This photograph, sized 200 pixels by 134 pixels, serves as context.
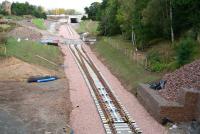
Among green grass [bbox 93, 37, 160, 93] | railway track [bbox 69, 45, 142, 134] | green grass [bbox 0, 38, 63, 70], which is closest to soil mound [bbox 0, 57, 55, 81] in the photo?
green grass [bbox 0, 38, 63, 70]

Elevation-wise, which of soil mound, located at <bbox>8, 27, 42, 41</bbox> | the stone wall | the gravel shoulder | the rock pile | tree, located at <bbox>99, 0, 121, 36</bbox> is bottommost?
the gravel shoulder

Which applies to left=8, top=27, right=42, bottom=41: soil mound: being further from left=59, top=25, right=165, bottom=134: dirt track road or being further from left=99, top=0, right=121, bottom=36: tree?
left=59, top=25, right=165, bottom=134: dirt track road

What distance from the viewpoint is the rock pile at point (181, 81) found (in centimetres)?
2748

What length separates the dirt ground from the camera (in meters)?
24.1

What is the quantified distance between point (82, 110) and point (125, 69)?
50.2 feet


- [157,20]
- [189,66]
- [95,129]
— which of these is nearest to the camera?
[95,129]

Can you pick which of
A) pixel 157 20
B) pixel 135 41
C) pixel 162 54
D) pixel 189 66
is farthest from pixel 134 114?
pixel 135 41

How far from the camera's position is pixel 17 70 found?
134ft

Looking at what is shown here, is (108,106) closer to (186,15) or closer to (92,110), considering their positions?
(92,110)

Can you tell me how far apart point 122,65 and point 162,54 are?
4796 mm

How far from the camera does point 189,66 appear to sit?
1201 inches

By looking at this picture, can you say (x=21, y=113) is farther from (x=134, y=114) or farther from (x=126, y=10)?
(x=126, y=10)

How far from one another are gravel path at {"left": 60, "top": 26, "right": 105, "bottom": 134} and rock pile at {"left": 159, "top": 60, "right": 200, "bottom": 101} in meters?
5.18

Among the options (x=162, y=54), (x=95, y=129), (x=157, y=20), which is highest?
(x=157, y=20)
